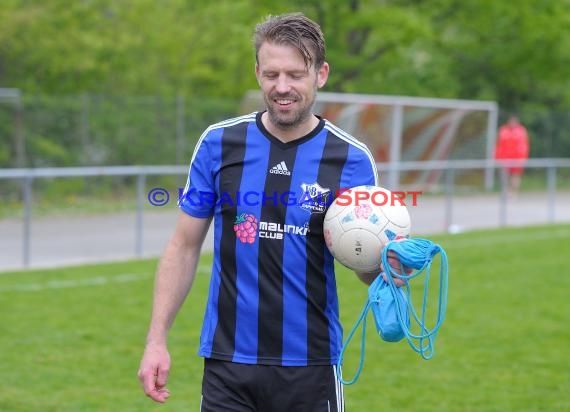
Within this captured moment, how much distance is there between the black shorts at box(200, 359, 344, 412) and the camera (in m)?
3.67

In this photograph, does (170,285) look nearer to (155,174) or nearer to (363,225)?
(363,225)

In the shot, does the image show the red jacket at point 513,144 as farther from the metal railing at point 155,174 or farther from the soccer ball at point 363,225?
the soccer ball at point 363,225

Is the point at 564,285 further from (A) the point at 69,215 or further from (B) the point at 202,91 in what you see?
(B) the point at 202,91

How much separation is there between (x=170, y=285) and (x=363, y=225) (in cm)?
73

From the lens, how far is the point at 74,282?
1202 centimetres

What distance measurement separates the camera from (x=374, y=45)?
2947 centimetres

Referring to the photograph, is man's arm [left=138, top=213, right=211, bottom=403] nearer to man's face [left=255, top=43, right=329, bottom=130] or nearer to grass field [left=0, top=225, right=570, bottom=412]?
man's face [left=255, top=43, right=329, bottom=130]

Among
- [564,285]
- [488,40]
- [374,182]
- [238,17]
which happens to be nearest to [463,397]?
[374,182]

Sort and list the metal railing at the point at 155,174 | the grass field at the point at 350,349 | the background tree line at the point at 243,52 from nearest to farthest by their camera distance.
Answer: the grass field at the point at 350,349 → the metal railing at the point at 155,174 → the background tree line at the point at 243,52

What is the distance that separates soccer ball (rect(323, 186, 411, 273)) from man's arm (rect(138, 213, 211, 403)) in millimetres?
503

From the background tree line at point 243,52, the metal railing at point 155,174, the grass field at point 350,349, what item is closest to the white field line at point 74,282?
the grass field at point 350,349

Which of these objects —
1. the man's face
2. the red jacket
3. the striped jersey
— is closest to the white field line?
the striped jersey

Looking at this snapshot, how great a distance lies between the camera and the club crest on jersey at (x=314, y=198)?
371cm

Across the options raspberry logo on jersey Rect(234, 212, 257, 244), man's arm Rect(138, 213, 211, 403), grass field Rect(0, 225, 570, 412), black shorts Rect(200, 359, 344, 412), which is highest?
raspberry logo on jersey Rect(234, 212, 257, 244)
